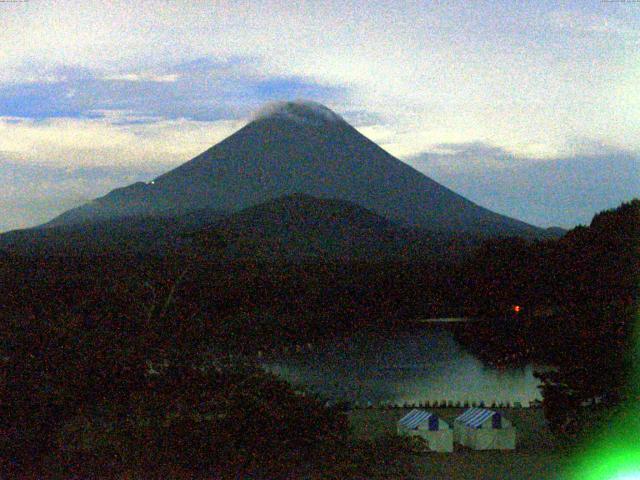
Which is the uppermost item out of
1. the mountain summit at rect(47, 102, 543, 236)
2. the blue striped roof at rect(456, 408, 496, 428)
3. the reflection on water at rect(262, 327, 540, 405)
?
the mountain summit at rect(47, 102, 543, 236)

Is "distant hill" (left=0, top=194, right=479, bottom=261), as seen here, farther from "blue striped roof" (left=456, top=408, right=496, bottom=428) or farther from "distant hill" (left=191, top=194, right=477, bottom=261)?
"blue striped roof" (left=456, top=408, right=496, bottom=428)

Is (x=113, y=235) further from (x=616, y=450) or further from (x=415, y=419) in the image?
(x=616, y=450)

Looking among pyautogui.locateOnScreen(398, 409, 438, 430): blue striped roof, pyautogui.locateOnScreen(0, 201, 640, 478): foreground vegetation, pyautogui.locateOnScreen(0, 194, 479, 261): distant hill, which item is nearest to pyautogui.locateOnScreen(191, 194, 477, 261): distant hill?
pyautogui.locateOnScreen(0, 194, 479, 261): distant hill

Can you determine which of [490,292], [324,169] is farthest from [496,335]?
[324,169]

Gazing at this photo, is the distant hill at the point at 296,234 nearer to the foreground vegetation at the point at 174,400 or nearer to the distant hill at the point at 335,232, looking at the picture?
the distant hill at the point at 335,232

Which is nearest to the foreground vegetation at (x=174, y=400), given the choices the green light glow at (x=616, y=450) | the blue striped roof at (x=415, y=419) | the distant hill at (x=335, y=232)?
the green light glow at (x=616, y=450)
